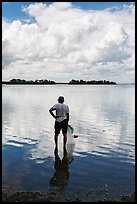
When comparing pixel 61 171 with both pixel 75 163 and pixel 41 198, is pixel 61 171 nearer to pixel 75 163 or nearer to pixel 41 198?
pixel 75 163

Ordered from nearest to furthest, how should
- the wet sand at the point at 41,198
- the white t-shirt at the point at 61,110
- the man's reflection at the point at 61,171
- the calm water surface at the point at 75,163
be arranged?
the wet sand at the point at 41,198
the calm water surface at the point at 75,163
the man's reflection at the point at 61,171
the white t-shirt at the point at 61,110

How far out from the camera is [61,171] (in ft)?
33.6

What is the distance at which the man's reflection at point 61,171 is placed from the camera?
352 inches

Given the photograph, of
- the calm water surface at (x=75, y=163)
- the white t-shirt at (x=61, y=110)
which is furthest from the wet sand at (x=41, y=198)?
the white t-shirt at (x=61, y=110)

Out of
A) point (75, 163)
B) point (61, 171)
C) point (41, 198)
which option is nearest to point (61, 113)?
point (75, 163)

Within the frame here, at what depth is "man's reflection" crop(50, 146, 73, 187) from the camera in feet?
29.3

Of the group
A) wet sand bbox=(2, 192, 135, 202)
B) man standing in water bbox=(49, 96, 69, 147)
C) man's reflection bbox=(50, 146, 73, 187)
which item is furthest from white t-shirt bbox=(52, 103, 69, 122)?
wet sand bbox=(2, 192, 135, 202)

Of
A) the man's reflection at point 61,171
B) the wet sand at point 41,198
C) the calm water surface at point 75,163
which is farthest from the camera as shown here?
the man's reflection at point 61,171

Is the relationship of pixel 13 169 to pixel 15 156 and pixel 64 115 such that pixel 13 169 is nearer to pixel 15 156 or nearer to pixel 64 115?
pixel 15 156

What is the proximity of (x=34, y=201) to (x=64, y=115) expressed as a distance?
5669 mm

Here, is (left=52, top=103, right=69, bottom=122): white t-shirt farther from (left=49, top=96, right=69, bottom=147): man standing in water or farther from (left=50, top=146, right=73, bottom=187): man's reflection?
(left=50, top=146, right=73, bottom=187): man's reflection

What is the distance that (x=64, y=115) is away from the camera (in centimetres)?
1248

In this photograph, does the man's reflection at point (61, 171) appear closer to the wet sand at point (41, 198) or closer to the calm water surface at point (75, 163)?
the calm water surface at point (75, 163)

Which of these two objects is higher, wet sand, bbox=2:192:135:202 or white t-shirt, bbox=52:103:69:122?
white t-shirt, bbox=52:103:69:122
